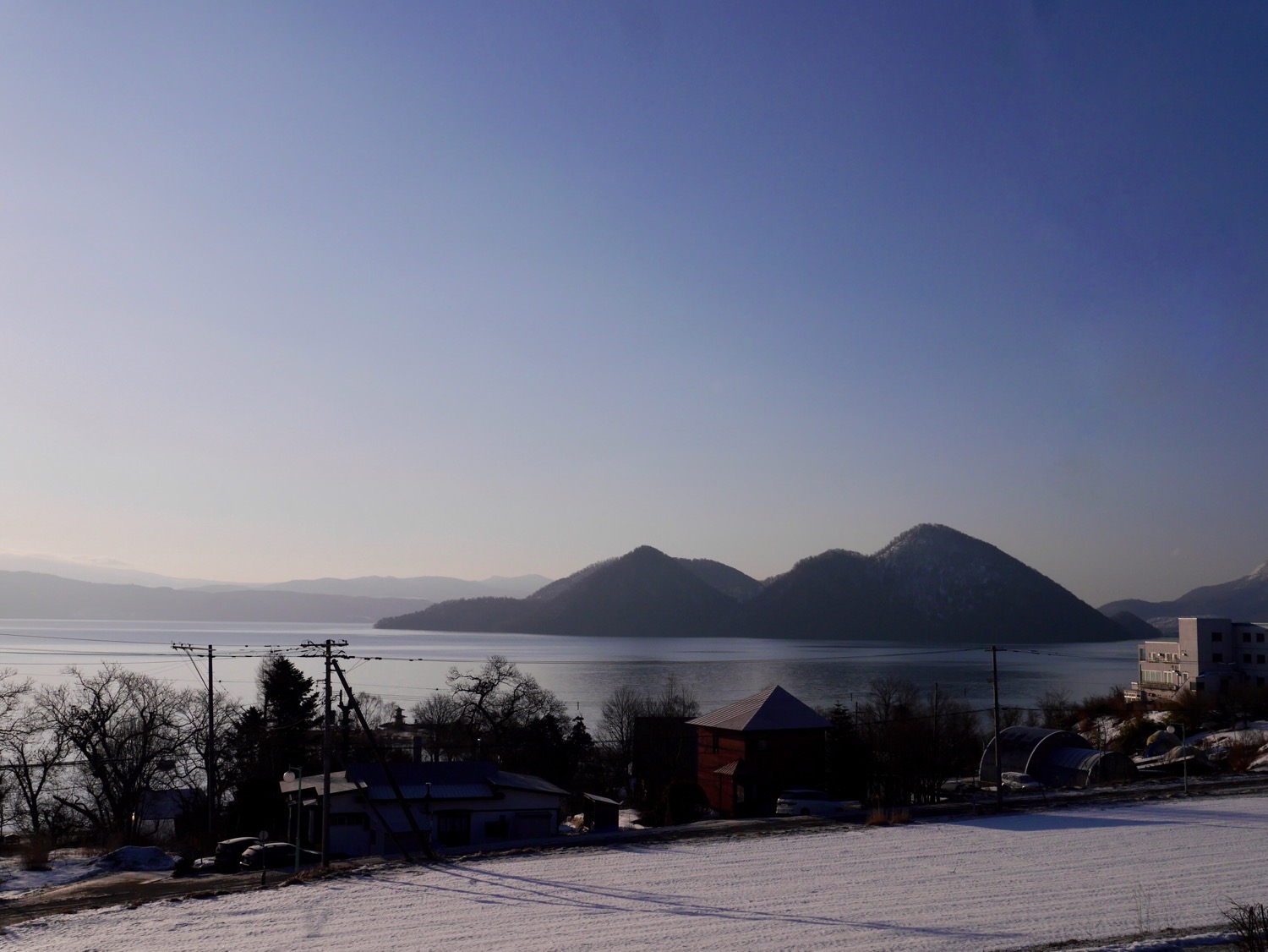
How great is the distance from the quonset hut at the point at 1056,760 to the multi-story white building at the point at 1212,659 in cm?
3280

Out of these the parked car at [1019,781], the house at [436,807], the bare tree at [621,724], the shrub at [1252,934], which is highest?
the shrub at [1252,934]

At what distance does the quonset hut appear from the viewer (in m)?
38.0

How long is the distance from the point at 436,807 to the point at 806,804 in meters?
13.1

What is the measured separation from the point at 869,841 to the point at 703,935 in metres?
10.4

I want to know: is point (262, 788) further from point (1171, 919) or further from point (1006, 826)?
point (1171, 919)

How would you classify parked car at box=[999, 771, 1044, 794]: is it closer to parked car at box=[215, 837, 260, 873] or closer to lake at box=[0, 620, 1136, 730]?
lake at box=[0, 620, 1136, 730]

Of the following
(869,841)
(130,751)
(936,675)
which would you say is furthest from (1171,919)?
(936,675)

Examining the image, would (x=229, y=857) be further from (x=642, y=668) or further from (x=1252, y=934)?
(x=642, y=668)

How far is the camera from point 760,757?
116 ft

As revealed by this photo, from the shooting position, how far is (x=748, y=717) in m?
36.2

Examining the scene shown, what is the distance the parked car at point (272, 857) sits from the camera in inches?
880

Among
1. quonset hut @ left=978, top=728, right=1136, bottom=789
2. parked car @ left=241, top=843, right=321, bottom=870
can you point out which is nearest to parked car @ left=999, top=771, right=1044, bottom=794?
quonset hut @ left=978, top=728, right=1136, bottom=789

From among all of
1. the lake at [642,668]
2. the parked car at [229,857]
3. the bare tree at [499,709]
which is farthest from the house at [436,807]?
the lake at [642,668]

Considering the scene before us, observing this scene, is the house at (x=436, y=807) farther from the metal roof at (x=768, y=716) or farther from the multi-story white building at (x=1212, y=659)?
the multi-story white building at (x=1212, y=659)
